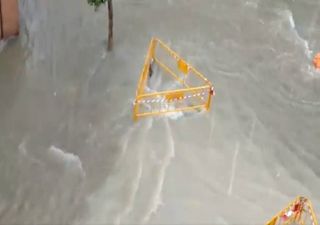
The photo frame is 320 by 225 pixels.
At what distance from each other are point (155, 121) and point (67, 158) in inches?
85.7

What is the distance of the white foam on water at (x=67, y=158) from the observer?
14500 millimetres

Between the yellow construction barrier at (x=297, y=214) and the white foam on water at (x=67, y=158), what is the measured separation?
3.94 metres

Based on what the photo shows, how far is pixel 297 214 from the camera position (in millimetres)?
13586

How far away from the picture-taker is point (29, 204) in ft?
45.0

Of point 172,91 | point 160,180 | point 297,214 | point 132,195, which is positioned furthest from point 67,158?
point 297,214

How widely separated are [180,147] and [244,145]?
1.39m

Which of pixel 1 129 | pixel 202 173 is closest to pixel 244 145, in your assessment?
pixel 202 173

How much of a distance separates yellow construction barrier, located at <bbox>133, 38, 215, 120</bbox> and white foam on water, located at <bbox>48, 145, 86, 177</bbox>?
1.74m

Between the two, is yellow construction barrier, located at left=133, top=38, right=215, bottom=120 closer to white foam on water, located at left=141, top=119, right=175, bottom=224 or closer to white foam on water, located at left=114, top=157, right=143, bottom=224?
white foam on water, located at left=141, top=119, right=175, bottom=224

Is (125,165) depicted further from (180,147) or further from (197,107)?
(197,107)

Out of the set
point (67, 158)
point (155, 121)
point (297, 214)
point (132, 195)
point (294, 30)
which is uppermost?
point (294, 30)

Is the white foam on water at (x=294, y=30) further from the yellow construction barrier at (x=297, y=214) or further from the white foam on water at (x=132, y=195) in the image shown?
the white foam on water at (x=132, y=195)

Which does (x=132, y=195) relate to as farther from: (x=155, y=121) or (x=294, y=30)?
(x=294, y=30)

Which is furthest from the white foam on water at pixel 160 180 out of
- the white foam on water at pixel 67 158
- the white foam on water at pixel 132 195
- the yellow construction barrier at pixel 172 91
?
the white foam on water at pixel 67 158
